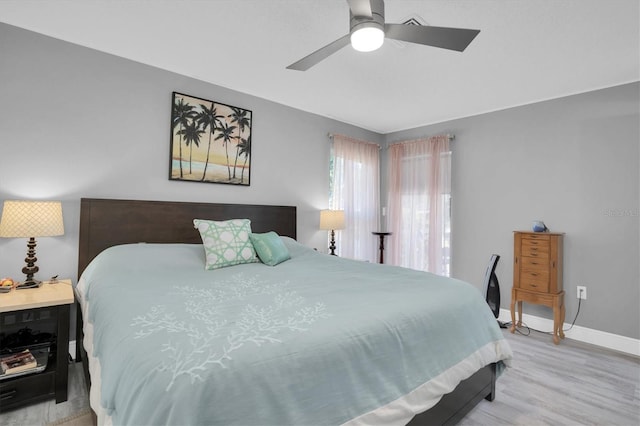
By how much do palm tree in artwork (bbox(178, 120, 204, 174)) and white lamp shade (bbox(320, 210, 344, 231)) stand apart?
159 centimetres

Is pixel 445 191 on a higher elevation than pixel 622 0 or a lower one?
lower

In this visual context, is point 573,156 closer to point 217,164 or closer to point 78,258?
point 217,164

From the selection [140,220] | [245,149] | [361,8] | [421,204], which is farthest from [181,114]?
[421,204]

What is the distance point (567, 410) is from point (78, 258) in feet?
11.7

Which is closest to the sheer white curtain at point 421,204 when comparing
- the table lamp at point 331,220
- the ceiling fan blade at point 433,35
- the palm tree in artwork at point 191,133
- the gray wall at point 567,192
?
the gray wall at point 567,192

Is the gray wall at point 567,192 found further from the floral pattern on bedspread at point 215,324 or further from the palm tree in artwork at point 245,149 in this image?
the floral pattern on bedspread at point 215,324

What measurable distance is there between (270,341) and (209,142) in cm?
255

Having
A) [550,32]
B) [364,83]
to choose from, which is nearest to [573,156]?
[550,32]

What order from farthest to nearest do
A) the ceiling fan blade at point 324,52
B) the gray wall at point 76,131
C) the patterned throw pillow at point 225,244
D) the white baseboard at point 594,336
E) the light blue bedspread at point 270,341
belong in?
the white baseboard at point 594,336 → the patterned throw pillow at point 225,244 → the gray wall at point 76,131 → the ceiling fan blade at point 324,52 → the light blue bedspread at point 270,341

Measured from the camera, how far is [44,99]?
2.38m

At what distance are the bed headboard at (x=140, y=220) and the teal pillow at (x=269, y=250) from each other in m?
0.66

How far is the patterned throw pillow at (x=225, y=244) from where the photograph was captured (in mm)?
2424

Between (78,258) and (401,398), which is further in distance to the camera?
(78,258)

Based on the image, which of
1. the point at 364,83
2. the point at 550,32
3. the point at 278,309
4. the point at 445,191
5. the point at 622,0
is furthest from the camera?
the point at 445,191
